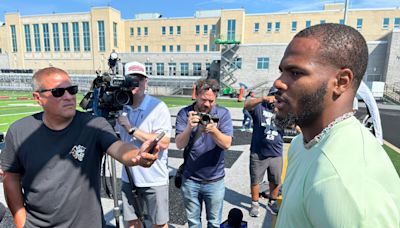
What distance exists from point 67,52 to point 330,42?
69583mm

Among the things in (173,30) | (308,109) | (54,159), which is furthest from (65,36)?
(308,109)

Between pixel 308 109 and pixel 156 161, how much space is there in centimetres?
205

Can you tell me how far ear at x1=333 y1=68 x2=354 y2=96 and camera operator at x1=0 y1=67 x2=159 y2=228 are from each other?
1425 mm

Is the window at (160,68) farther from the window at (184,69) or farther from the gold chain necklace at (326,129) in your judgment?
the gold chain necklace at (326,129)

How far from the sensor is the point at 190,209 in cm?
297

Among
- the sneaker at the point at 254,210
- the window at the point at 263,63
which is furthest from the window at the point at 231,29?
the sneaker at the point at 254,210

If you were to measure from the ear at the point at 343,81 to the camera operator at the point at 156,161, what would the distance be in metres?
1.99

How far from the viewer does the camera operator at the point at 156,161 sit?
2.88 meters

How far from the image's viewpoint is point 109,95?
2523 millimetres

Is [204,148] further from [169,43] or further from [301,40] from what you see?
[169,43]

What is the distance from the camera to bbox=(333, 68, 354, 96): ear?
44.5 inches

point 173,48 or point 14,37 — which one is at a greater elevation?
point 14,37

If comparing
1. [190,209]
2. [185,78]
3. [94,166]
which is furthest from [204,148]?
[185,78]

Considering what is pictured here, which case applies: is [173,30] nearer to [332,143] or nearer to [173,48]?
[173,48]
